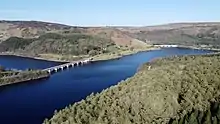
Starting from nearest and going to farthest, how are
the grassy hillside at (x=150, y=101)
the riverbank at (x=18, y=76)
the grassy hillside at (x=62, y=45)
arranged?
1. the grassy hillside at (x=150, y=101)
2. the riverbank at (x=18, y=76)
3. the grassy hillside at (x=62, y=45)

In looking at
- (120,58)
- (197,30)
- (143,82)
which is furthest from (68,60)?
(197,30)

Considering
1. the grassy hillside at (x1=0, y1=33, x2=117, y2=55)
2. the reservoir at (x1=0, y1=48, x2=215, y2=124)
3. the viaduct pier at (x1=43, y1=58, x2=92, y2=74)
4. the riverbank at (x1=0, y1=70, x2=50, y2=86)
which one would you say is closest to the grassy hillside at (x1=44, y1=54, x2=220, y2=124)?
the reservoir at (x1=0, y1=48, x2=215, y2=124)

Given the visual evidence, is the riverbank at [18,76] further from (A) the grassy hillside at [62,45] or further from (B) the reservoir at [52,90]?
(A) the grassy hillside at [62,45]

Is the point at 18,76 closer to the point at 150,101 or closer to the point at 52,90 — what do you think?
the point at 52,90

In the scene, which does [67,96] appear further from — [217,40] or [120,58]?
[217,40]

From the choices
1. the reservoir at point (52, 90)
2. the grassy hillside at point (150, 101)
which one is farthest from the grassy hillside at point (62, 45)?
the grassy hillside at point (150, 101)

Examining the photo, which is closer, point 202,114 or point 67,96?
point 202,114
